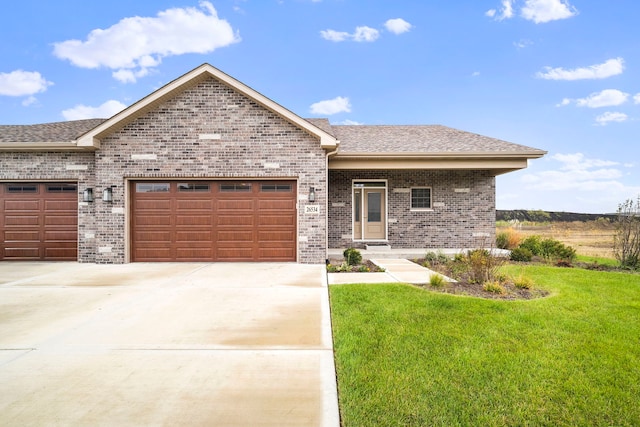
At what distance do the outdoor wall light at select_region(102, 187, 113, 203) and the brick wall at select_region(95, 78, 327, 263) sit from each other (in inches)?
25.9

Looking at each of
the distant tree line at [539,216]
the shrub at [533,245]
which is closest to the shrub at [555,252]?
the shrub at [533,245]

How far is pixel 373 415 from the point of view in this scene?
93.9 inches

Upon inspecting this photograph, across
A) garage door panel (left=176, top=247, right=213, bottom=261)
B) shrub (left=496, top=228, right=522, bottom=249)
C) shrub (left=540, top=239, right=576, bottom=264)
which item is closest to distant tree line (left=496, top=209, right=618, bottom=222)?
shrub (left=496, top=228, right=522, bottom=249)

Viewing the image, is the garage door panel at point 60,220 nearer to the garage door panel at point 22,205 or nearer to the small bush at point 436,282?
the garage door panel at point 22,205

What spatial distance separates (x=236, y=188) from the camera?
9.73 metres

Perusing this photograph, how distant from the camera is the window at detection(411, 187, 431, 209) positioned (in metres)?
12.2

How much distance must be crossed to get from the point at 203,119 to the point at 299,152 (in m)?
3.00

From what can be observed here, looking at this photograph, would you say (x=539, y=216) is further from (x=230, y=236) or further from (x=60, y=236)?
(x=60, y=236)

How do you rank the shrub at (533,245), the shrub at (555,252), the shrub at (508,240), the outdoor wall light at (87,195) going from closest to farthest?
1. the outdoor wall light at (87,195)
2. the shrub at (555,252)
3. the shrub at (533,245)
4. the shrub at (508,240)

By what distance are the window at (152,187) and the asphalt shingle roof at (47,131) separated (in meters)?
2.45

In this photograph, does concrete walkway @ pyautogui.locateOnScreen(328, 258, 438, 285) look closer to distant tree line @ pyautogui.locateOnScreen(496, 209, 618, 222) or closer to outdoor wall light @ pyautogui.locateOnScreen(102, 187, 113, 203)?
outdoor wall light @ pyautogui.locateOnScreen(102, 187, 113, 203)

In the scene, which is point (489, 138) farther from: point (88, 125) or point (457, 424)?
point (88, 125)

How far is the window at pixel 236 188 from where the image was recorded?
31.9ft

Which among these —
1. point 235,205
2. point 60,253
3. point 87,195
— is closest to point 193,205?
point 235,205
